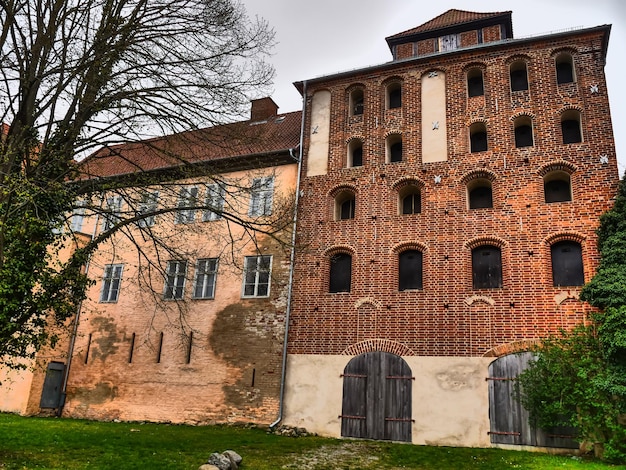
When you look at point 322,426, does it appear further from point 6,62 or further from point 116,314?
point 6,62

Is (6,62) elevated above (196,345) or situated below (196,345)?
above

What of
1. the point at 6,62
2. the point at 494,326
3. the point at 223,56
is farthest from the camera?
the point at 494,326

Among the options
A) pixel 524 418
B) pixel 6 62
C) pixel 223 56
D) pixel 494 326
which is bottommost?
pixel 524 418

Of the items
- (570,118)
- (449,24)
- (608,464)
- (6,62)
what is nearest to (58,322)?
(6,62)

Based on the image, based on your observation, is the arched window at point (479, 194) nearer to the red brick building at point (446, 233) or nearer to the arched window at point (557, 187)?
the red brick building at point (446, 233)

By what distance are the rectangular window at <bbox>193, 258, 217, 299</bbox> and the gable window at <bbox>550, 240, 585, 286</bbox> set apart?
9.99 metres

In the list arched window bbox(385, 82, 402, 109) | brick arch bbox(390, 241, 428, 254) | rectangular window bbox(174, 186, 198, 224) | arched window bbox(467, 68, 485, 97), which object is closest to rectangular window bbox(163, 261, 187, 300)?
rectangular window bbox(174, 186, 198, 224)

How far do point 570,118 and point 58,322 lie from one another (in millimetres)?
13848

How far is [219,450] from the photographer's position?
1134 cm

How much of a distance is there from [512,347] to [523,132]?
242 inches

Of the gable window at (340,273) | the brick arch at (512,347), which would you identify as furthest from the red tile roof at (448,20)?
the brick arch at (512,347)

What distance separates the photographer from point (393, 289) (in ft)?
49.4

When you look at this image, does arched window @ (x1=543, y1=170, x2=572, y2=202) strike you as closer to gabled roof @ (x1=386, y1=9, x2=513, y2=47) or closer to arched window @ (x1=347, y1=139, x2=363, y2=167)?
arched window @ (x1=347, y1=139, x2=363, y2=167)

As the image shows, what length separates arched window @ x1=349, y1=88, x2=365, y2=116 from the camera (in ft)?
58.5
